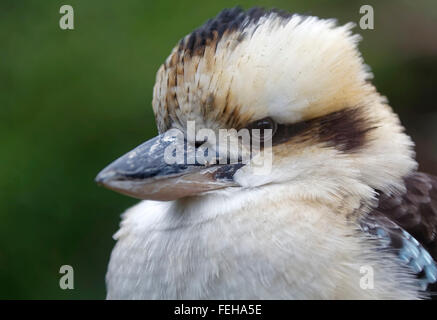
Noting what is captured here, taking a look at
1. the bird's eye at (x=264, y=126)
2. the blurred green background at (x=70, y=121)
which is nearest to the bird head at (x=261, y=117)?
the bird's eye at (x=264, y=126)

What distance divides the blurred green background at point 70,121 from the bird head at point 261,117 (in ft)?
5.20

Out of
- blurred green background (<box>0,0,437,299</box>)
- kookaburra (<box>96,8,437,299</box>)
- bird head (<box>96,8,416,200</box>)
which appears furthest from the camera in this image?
blurred green background (<box>0,0,437,299</box>)

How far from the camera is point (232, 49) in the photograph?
1.83 metres

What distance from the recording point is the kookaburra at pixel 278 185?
1694mm

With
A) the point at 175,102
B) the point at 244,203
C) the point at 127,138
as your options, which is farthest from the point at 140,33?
the point at 244,203

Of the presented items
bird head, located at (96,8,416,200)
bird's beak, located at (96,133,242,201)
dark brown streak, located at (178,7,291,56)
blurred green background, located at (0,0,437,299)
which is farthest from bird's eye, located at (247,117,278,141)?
blurred green background, located at (0,0,437,299)

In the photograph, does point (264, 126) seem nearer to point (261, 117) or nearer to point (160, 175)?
point (261, 117)

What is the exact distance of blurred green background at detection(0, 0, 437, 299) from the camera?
3.39 meters

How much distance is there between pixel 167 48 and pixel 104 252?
1.14m

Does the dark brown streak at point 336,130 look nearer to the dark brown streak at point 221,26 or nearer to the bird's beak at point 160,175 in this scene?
the bird's beak at point 160,175

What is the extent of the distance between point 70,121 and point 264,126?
1868 millimetres

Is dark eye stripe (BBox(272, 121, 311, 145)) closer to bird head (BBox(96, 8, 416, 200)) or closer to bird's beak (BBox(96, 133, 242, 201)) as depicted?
bird head (BBox(96, 8, 416, 200))

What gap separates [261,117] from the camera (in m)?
1.83

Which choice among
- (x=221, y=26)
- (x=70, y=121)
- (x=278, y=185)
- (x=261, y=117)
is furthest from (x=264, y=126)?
(x=70, y=121)
